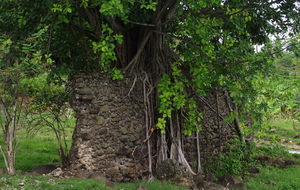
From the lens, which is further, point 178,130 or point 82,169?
point 178,130

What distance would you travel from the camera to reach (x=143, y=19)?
7691mm

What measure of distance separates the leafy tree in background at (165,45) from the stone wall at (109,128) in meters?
0.31

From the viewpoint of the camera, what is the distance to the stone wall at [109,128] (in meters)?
7.19

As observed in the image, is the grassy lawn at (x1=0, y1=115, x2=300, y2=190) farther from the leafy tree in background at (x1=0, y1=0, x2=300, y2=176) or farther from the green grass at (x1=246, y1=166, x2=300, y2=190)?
the leafy tree in background at (x1=0, y1=0, x2=300, y2=176)

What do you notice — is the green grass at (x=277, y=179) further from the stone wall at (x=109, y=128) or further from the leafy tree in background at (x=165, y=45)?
the stone wall at (x=109, y=128)

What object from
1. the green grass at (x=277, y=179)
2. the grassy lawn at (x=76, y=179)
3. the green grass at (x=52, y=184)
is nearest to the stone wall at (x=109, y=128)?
the grassy lawn at (x=76, y=179)

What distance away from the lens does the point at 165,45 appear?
8.74 m

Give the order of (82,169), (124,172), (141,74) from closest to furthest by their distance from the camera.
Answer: (82,169) < (124,172) < (141,74)

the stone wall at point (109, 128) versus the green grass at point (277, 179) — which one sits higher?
the stone wall at point (109, 128)

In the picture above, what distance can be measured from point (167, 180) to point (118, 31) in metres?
3.44

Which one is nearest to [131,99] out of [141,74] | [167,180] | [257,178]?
[141,74]

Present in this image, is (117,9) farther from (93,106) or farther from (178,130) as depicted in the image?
(178,130)

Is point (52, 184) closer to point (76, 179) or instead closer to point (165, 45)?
point (76, 179)

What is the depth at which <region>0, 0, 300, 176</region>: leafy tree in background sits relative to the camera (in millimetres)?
7406
